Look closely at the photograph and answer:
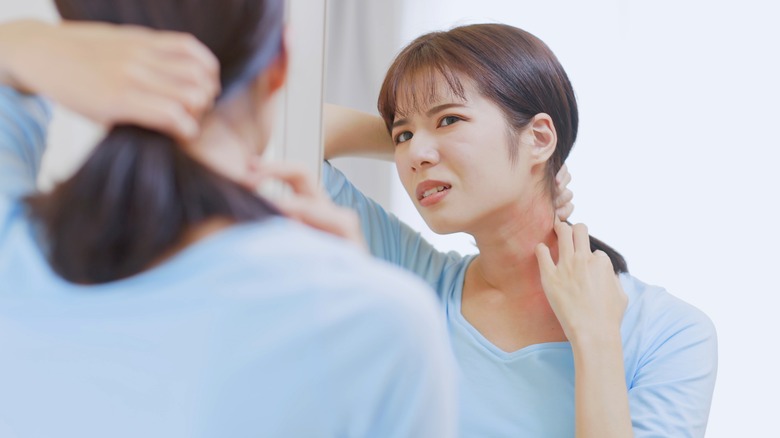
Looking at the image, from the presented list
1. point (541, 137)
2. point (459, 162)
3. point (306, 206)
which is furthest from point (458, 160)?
point (306, 206)

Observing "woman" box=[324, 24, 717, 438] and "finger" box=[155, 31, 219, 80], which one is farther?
"woman" box=[324, 24, 717, 438]

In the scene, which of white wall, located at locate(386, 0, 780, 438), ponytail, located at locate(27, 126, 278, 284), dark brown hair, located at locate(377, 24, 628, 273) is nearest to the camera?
ponytail, located at locate(27, 126, 278, 284)

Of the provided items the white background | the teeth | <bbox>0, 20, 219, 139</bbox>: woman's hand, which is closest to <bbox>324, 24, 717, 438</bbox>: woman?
the teeth

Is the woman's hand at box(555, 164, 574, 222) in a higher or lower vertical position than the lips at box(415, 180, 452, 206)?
higher

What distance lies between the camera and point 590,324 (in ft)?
2.06

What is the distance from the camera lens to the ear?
72 cm

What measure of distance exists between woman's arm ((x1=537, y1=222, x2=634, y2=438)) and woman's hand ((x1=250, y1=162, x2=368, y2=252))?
36 cm

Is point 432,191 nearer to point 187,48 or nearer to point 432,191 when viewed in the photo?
point 432,191

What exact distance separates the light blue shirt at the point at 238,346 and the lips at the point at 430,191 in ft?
1.29

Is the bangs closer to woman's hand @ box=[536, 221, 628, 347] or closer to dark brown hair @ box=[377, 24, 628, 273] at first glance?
dark brown hair @ box=[377, 24, 628, 273]

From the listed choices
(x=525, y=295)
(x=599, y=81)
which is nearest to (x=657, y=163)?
(x=599, y=81)

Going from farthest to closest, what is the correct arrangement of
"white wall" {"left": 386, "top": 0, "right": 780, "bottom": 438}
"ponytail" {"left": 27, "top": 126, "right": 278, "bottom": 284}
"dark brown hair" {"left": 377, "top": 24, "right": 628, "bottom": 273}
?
"white wall" {"left": 386, "top": 0, "right": 780, "bottom": 438}, "dark brown hair" {"left": 377, "top": 24, "right": 628, "bottom": 273}, "ponytail" {"left": 27, "top": 126, "right": 278, "bottom": 284}

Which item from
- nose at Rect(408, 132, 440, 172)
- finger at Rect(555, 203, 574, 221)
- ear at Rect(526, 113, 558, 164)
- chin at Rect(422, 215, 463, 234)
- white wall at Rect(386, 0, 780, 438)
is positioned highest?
white wall at Rect(386, 0, 780, 438)

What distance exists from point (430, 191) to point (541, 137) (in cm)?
13
